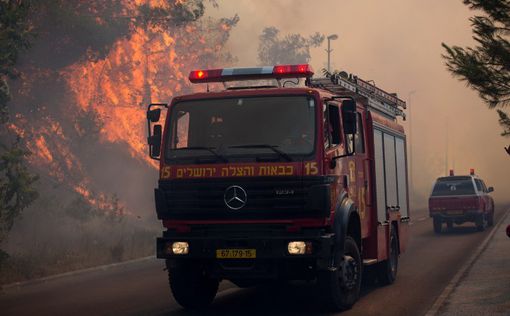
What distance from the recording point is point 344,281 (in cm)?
1043

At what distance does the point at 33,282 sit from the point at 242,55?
2497 inches

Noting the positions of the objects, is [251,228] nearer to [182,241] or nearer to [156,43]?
[182,241]

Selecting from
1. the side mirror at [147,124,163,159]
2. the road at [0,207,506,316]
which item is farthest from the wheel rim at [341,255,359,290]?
the side mirror at [147,124,163,159]

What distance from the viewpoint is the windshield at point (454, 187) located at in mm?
28286

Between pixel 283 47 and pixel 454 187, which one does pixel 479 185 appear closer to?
pixel 454 187

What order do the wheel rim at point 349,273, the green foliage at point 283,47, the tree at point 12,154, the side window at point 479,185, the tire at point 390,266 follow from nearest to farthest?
the wheel rim at point 349,273
the tire at point 390,266
the tree at point 12,154
the side window at point 479,185
the green foliage at point 283,47

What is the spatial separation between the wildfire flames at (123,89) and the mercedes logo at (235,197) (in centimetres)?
2428

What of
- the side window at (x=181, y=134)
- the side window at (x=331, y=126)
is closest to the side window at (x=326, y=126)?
the side window at (x=331, y=126)

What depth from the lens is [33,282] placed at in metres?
14.9

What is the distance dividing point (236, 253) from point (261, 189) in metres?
0.86

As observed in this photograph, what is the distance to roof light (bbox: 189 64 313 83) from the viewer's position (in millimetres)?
11023

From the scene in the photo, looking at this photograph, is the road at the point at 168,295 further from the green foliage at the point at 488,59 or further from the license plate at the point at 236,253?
the green foliage at the point at 488,59

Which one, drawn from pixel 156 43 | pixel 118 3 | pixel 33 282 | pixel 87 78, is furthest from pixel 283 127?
pixel 156 43

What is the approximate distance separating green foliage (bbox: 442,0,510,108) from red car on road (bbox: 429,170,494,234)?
13.9 metres
